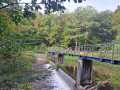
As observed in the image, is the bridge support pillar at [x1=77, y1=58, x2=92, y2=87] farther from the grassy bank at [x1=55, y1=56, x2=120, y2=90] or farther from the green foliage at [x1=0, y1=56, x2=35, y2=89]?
the green foliage at [x1=0, y1=56, x2=35, y2=89]

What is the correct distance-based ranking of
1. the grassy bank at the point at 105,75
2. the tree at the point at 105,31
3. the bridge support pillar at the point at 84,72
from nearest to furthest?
1. the grassy bank at the point at 105,75
2. the bridge support pillar at the point at 84,72
3. the tree at the point at 105,31

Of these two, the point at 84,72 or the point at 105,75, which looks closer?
the point at 84,72

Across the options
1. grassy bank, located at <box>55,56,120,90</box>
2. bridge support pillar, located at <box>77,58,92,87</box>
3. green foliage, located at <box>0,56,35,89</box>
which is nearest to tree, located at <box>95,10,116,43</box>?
grassy bank, located at <box>55,56,120,90</box>

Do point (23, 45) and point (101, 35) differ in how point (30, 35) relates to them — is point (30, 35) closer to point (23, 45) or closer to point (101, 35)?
point (23, 45)

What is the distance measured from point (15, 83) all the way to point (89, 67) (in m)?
10.0

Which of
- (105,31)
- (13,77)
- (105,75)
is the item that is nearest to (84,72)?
(105,75)

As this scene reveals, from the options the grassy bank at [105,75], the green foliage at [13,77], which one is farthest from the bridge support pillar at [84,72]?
the green foliage at [13,77]

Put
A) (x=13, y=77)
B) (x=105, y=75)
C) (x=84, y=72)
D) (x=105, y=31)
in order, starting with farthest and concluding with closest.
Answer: (x=105, y=31), (x=105, y=75), (x=84, y=72), (x=13, y=77)

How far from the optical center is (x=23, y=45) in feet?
8.63

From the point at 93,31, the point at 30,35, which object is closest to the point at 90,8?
the point at 93,31

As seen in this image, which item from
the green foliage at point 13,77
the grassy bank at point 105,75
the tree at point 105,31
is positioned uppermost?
the tree at point 105,31

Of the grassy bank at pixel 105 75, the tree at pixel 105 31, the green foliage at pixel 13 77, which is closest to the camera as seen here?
the green foliage at pixel 13 77

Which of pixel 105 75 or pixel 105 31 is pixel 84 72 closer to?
pixel 105 75

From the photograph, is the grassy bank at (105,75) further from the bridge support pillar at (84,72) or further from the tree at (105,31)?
the tree at (105,31)
